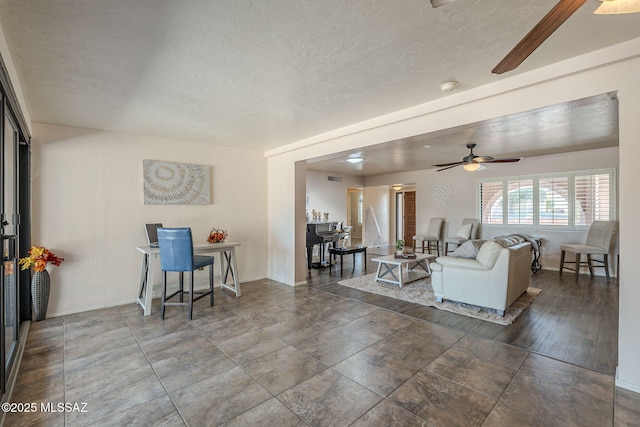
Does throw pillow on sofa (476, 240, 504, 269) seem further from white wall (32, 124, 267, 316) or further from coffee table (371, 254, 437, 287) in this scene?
white wall (32, 124, 267, 316)

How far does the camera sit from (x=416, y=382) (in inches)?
83.8

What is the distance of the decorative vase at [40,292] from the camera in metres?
3.29

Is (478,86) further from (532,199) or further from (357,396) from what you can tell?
(532,199)

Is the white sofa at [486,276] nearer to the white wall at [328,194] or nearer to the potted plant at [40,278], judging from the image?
the white wall at [328,194]

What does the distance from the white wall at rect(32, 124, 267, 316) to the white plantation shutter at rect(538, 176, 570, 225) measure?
6.61 meters

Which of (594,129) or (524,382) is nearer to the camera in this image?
(524,382)

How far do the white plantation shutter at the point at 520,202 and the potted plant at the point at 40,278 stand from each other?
8127 mm

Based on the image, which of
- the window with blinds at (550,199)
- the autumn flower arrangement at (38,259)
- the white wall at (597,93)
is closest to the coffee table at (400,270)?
the white wall at (597,93)

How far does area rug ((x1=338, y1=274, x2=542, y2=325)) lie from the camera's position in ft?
11.3

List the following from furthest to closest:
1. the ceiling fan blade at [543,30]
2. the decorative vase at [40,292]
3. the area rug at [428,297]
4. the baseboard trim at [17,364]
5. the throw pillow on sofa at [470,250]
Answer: the throw pillow on sofa at [470,250], the area rug at [428,297], the decorative vase at [40,292], the baseboard trim at [17,364], the ceiling fan blade at [543,30]

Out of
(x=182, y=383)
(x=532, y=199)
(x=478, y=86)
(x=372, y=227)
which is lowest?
(x=182, y=383)

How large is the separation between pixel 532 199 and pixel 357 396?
20.8 feet

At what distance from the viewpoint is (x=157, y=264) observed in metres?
4.35

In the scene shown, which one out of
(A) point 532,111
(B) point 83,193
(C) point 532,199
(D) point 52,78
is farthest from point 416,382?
(C) point 532,199
